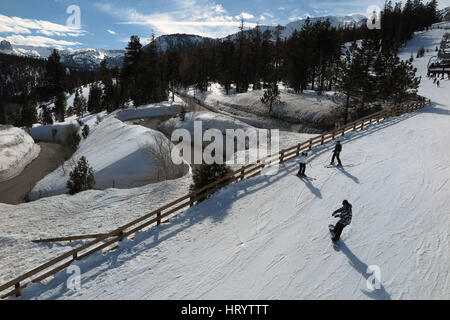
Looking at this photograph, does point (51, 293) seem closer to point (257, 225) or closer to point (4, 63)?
point (257, 225)

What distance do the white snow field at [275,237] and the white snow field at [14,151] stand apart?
692 inches

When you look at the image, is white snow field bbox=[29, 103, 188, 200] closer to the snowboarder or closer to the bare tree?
the bare tree

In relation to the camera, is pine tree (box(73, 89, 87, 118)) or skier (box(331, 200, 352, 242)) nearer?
skier (box(331, 200, 352, 242))

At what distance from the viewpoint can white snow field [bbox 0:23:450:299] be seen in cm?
794

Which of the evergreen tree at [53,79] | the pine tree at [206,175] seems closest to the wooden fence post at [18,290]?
the pine tree at [206,175]

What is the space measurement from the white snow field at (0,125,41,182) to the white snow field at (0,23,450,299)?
1758 cm

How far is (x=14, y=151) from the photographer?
3553 centimetres

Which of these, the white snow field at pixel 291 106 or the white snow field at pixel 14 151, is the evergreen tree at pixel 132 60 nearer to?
the white snow field at pixel 291 106

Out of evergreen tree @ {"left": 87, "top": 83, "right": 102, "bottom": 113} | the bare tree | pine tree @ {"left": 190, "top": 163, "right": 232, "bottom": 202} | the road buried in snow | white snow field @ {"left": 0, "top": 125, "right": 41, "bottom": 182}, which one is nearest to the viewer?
pine tree @ {"left": 190, "top": 163, "right": 232, "bottom": 202}

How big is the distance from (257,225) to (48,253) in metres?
10.5

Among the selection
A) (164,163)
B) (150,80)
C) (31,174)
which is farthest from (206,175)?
(150,80)

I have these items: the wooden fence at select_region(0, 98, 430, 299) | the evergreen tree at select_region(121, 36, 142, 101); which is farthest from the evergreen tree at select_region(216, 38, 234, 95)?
the wooden fence at select_region(0, 98, 430, 299)

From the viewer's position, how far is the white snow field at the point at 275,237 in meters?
7.94

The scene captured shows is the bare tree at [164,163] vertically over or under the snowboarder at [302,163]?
under
